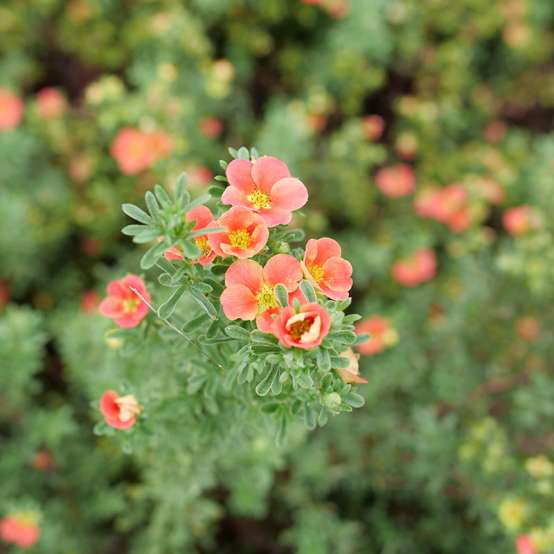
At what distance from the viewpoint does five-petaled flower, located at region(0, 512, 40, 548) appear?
86.7 inches

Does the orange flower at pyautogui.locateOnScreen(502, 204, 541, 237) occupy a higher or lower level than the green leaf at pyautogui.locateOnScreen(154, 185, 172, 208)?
lower

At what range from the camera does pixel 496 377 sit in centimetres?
283

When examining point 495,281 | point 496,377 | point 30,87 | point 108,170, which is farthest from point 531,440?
point 30,87

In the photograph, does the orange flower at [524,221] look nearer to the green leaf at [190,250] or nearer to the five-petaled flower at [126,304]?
the five-petaled flower at [126,304]

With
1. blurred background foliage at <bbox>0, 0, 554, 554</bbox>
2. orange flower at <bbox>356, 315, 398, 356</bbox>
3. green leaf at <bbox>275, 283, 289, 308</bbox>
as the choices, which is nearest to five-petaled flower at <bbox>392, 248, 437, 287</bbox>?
blurred background foliage at <bbox>0, 0, 554, 554</bbox>

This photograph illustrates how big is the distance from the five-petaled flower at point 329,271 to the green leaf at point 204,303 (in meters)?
0.21

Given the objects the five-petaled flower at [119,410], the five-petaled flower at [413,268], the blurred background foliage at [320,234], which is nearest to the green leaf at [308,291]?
the five-petaled flower at [119,410]

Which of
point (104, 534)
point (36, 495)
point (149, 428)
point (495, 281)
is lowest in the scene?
point (104, 534)

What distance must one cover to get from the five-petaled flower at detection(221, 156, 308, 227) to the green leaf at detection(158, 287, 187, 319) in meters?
0.22

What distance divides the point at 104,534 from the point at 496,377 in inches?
76.7

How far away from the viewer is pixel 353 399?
129 cm

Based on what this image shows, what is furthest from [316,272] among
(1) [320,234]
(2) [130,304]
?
(1) [320,234]

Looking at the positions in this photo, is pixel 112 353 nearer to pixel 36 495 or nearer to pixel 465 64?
pixel 36 495

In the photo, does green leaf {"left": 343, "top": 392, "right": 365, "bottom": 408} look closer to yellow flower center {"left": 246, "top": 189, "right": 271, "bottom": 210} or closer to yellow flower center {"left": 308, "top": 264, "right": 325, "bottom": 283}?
yellow flower center {"left": 308, "top": 264, "right": 325, "bottom": 283}
